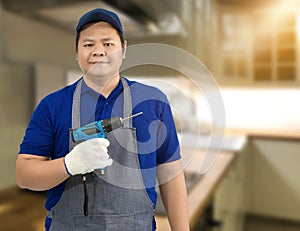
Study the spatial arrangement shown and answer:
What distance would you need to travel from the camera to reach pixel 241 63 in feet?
7.77

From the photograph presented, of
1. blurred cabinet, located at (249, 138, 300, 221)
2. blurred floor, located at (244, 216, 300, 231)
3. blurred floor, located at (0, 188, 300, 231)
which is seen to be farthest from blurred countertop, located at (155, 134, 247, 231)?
blurred floor, located at (244, 216, 300, 231)

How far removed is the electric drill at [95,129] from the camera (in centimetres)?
19

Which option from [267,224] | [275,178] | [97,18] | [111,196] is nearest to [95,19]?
[97,18]

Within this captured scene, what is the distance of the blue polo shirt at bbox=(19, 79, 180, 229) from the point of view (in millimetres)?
194

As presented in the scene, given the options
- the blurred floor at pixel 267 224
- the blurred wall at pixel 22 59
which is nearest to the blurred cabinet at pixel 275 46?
the blurred floor at pixel 267 224

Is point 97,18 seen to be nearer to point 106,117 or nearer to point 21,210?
point 106,117

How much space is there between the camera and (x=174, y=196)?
239mm

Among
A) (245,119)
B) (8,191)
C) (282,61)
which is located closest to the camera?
(8,191)

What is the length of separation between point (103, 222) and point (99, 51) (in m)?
0.11

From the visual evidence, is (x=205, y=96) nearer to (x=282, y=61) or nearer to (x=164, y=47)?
(x=164, y=47)

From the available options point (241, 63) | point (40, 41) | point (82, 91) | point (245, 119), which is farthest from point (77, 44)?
point (245, 119)

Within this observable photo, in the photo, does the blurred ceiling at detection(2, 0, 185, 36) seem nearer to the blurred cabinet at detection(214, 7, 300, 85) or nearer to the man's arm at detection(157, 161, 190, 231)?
the man's arm at detection(157, 161, 190, 231)

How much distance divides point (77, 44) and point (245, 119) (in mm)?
2554

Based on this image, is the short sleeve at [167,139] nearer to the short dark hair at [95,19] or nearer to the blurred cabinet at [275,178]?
the short dark hair at [95,19]
